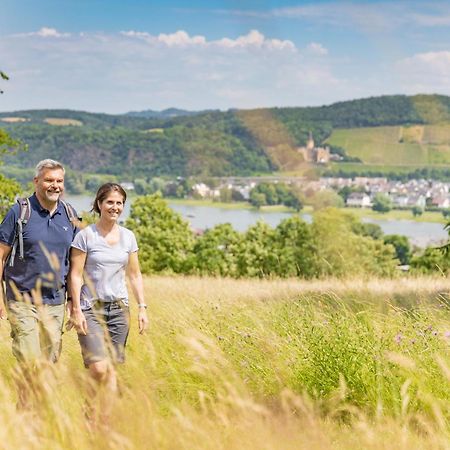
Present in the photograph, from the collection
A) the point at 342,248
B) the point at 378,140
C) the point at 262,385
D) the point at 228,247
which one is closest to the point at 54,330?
the point at 262,385

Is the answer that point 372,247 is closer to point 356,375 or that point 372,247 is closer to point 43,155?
point 356,375

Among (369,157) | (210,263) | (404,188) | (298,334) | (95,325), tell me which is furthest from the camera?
(369,157)

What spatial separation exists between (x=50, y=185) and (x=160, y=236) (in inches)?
1543

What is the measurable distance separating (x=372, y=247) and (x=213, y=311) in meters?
60.7

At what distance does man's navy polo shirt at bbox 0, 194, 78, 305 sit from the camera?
5457 mm

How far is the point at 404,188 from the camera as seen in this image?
602ft

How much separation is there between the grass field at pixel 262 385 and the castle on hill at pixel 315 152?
17779cm

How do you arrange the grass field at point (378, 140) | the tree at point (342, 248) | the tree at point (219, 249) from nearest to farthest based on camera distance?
the tree at point (219, 249), the tree at point (342, 248), the grass field at point (378, 140)

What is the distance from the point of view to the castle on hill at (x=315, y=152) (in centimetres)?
18525

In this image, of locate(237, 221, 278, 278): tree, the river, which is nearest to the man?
locate(237, 221, 278, 278): tree

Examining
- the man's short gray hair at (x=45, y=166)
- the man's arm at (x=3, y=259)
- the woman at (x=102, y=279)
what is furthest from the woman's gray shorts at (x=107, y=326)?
the man's short gray hair at (x=45, y=166)

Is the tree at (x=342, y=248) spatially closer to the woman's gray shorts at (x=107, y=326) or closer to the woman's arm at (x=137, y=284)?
the woman's arm at (x=137, y=284)

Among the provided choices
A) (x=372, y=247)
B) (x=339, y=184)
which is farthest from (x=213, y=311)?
(x=339, y=184)

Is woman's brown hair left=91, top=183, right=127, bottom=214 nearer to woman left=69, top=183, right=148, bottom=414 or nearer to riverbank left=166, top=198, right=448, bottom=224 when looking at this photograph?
woman left=69, top=183, right=148, bottom=414
